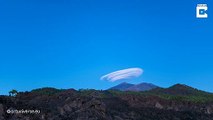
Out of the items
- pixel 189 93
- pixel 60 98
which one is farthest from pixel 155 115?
pixel 189 93

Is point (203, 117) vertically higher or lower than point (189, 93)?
lower

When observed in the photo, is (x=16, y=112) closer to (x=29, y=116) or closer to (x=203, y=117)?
(x=29, y=116)

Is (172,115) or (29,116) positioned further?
(172,115)

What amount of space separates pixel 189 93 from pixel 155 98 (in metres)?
45.6

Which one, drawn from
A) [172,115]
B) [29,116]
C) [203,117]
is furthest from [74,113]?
[203,117]

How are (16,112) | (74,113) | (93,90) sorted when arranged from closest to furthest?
(16,112) < (74,113) < (93,90)

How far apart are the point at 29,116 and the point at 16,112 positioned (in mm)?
2658

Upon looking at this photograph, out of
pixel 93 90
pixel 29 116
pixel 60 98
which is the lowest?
pixel 29 116

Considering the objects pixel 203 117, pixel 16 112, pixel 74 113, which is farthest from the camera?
pixel 203 117

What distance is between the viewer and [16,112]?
82.7 metres

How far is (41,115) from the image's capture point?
280ft

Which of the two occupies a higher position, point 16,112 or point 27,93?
point 27,93

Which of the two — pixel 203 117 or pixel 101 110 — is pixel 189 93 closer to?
pixel 203 117

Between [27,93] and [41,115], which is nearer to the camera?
[41,115]
